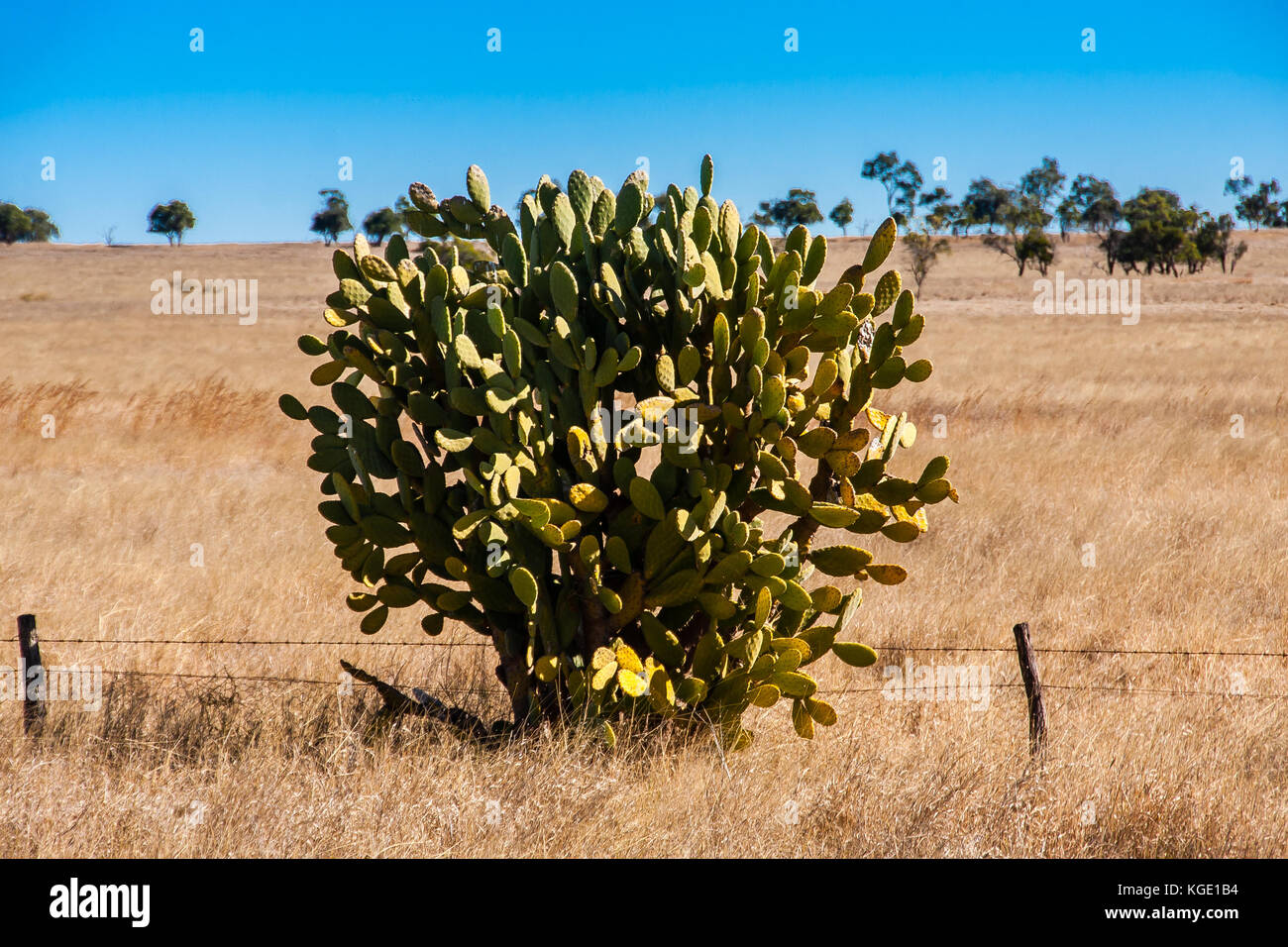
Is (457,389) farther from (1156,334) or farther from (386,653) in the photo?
(1156,334)

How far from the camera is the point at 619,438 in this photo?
13.6ft

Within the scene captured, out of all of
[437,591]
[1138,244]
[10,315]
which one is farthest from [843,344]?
[1138,244]

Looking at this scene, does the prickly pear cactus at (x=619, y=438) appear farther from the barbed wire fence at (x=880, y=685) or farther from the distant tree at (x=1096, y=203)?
the distant tree at (x=1096, y=203)

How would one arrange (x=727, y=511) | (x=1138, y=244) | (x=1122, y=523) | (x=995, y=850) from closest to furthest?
1. (x=995, y=850)
2. (x=727, y=511)
3. (x=1122, y=523)
4. (x=1138, y=244)

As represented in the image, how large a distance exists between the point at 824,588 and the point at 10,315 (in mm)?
36852

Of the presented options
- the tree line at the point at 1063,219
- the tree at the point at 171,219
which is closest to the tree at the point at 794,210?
the tree line at the point at 1063,219

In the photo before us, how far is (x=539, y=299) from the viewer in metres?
4.44

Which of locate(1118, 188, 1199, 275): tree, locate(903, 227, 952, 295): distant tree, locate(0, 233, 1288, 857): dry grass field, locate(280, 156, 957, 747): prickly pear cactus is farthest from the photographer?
locate(1118, 188, 1199, 275): tree

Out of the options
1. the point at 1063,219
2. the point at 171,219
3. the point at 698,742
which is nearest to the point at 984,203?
the point at 1063,219

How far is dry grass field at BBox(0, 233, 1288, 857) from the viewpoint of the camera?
4.04m

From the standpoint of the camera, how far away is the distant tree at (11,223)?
250ft

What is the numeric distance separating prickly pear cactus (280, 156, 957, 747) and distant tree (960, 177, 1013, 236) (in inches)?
2836

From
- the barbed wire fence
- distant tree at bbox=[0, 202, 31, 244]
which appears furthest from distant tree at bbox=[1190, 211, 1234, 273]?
distant tree at bbox=[0, 202, 31, 244]

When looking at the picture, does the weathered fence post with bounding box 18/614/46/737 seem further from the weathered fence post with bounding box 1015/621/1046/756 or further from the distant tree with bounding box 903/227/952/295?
the distant tree with bounding box 903/227/952/295
